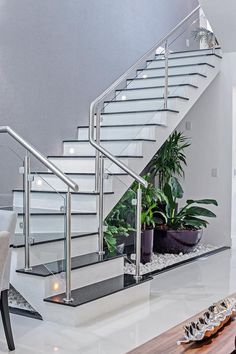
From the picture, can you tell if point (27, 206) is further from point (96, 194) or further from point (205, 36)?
point (205, 36)

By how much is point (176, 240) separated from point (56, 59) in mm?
2819

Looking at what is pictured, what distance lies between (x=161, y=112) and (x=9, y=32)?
2.07 m

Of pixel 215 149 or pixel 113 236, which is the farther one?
pixel 215 149

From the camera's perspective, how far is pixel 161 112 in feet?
22.1

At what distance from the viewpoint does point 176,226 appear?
7.23 metres

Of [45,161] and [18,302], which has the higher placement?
[45,161]

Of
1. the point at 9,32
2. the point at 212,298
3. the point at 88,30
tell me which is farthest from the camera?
the point at 88,30

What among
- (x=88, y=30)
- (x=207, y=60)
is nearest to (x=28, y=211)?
(x=88, y=30)

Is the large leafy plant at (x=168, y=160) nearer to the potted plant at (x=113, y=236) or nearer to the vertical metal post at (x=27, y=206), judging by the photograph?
the potted plant at (x=113, y=236)

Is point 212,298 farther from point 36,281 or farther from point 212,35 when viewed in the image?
point 212,35

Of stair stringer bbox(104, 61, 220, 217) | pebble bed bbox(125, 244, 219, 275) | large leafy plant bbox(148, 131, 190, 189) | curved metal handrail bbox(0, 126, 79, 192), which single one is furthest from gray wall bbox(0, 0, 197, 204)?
pebble bed bbox(125, 244, 219, 275)

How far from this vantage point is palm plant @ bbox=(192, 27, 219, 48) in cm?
784

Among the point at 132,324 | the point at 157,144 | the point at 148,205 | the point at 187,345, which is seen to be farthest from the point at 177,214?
the point at 187,345

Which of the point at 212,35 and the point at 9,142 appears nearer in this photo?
the point at 9,142
